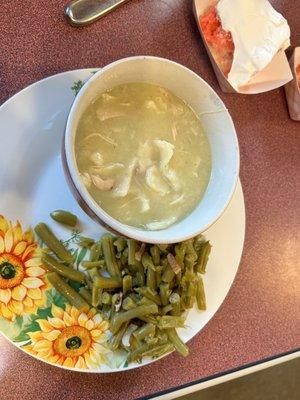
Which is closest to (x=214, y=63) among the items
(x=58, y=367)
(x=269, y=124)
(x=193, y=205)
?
(x=269, y=124)

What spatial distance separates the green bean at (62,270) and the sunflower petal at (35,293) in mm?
46

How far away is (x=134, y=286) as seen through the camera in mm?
1035

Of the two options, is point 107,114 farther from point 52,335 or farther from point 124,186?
point 52,335

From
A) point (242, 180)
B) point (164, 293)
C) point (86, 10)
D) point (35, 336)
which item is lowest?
point (242, 180)

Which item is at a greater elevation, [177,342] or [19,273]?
[19,273]

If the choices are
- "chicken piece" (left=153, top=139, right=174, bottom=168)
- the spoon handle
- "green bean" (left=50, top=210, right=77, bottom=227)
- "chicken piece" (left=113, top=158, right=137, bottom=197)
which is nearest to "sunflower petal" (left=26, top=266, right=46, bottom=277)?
"green bean" (left=50, top=210, right=77, bottom=227)

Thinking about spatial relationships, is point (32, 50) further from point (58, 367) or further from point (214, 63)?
point (58, 367)

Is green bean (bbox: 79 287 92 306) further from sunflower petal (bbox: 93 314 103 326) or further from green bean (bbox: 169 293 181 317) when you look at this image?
green bean (bbox: 169 293 181 317)

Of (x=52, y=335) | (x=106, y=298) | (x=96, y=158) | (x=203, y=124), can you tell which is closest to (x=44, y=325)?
(x=52, y=335)

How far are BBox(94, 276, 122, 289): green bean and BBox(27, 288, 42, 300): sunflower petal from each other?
0.35 ft

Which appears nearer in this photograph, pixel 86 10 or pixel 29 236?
pixel 29 236

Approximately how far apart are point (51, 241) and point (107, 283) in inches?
5.4

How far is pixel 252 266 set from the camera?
1.26 m

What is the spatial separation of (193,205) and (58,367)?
0.43 meters
